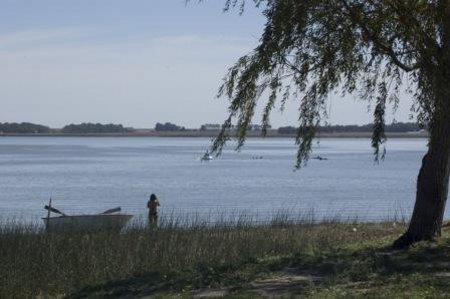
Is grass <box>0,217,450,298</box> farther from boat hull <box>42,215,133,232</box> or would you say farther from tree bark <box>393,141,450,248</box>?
boat hull <box>42,215,133,232</box>

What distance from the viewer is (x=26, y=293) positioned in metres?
16.9

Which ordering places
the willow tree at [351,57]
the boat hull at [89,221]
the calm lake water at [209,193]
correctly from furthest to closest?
the calm lake water at [209,193], the boat hull at [89,221], the willow tree at [351,57]

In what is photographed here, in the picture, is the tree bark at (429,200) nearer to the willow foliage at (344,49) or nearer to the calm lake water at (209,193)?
the willow foliage at (344,49)

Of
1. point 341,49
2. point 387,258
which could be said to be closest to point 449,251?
point 387,258

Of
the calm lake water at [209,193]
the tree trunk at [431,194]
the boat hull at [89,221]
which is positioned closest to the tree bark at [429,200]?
the tree trunk at [431,194]

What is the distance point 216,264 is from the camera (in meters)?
15.2

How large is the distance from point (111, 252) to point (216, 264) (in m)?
3.79

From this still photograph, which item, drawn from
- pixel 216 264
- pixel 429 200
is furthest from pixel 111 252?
pixel 429 200

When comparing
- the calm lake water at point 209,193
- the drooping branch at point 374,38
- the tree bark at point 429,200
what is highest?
the drooping branch at point 374,38

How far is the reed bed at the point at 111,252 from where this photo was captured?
1711 centimetres

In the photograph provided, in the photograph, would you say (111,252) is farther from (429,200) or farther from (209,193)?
(209,193)

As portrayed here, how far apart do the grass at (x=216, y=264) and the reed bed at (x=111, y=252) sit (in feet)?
0.07

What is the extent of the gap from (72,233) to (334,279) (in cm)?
908

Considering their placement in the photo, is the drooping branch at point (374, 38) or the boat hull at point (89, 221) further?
the boat hull at point (89, 221)
